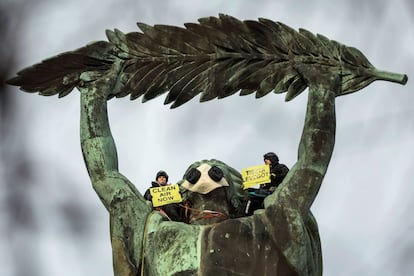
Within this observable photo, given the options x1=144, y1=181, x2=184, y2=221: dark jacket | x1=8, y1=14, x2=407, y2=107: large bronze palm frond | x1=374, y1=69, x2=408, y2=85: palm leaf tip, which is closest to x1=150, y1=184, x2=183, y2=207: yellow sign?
x1=144, y1=181, x2=184, y2=221: dark jacket

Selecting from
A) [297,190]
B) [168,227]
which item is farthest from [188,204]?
[297,190]

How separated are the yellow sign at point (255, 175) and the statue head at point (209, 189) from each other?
0.41ft

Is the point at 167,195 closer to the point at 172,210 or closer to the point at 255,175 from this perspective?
the point at 172,210

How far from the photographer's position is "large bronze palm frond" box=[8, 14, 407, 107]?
27.7ft

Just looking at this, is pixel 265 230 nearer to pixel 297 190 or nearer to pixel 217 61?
pixel 297 190

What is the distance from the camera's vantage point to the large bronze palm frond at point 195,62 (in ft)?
27.7

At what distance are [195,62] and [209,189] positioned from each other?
3.67 feet

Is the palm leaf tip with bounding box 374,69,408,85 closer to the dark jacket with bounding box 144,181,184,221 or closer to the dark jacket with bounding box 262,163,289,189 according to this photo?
the dark jacket with bounding box 262,163,289,189

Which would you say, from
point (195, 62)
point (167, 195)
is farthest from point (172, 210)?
point (195, 62)

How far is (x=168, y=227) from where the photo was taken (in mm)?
8031

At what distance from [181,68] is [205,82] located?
0.76 feet

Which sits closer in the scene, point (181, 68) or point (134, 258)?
point (134, 258)

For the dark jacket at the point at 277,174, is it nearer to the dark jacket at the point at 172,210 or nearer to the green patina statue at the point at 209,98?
the green patina statue at the point at 209,98

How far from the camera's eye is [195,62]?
869cm
